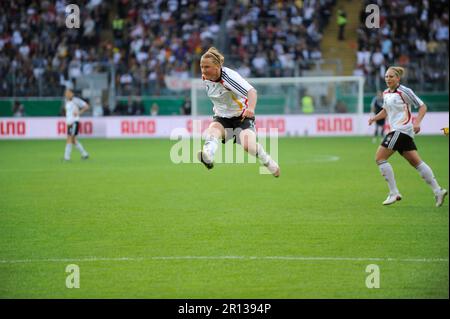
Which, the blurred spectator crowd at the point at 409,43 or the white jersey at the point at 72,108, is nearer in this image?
the white jersey at the point at 72,108

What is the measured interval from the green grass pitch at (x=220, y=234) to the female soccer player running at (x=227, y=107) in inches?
44.9

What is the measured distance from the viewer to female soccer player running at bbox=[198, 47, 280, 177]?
10797 mm

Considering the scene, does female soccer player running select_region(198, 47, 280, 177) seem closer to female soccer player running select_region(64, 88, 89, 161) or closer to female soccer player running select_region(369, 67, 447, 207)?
female soccer player running select_region(369, 67, 447, 207)

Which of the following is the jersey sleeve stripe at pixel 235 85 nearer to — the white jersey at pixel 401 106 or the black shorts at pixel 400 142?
the white jersey at pixel 401 106

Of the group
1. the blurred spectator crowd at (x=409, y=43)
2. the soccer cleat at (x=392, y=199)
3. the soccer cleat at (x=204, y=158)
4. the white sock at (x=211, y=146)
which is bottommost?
the soccer cleat at (x=392, y=199)

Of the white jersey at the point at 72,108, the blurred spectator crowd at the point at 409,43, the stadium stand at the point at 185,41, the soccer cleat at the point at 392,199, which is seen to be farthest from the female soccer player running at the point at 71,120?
the blurred spectator crowd at the point at 409,43

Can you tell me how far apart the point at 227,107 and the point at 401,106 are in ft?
10.2

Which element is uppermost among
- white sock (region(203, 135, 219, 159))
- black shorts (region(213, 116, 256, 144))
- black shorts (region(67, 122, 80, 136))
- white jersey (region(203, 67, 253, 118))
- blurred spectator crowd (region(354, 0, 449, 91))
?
blurred spectator crowd (region(354, 0, 449, 91))

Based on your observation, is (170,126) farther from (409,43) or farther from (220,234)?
(220,234)

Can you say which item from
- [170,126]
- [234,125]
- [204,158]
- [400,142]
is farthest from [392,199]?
[170,126]

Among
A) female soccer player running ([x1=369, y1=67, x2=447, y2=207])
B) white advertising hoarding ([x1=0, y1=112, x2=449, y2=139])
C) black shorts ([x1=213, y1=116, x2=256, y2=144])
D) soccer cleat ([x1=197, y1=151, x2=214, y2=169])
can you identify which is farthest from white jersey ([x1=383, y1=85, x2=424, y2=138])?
white advertising hoarding ([x1=0, y1=112, x2=449, y2=139])

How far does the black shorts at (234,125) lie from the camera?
457 inches
